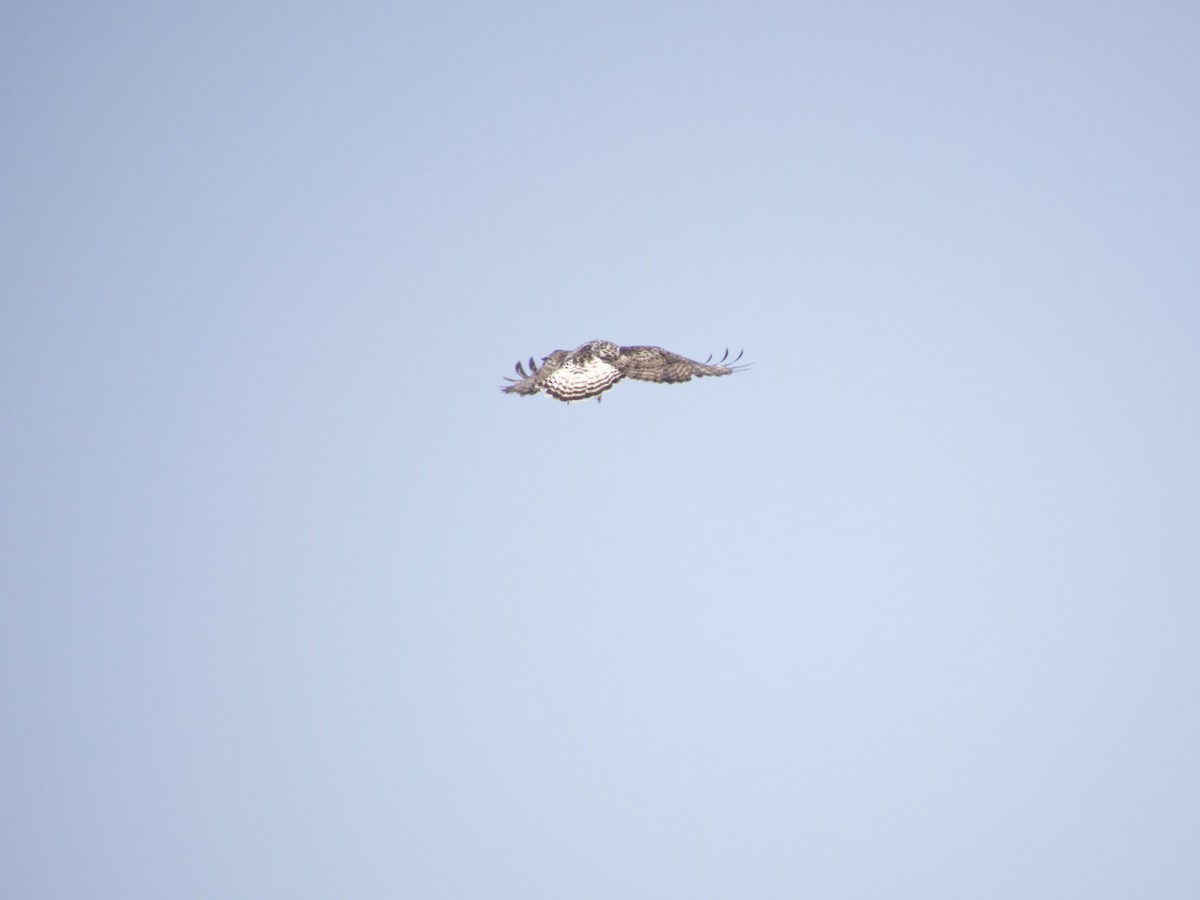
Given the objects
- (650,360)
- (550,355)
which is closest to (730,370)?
(650,360)

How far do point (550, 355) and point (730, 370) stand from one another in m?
5.43

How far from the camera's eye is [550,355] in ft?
133

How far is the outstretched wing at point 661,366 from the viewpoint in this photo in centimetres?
4062

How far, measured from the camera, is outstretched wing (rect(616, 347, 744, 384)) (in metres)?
40.6

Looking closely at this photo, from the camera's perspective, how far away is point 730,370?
42.7 m

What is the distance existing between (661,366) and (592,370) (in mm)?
2383

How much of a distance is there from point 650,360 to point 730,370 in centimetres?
281

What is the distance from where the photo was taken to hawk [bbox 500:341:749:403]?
39656 millimetres

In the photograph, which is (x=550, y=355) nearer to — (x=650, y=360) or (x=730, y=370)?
(x=650, y=360)

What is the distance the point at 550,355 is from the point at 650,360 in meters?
2.72

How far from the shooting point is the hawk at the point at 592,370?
130 feet

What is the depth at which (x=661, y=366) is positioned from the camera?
136 feet

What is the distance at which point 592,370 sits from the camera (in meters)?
39.9
